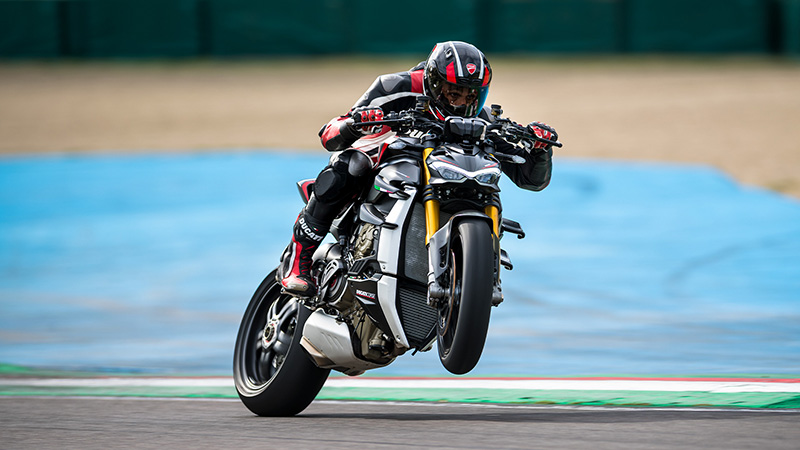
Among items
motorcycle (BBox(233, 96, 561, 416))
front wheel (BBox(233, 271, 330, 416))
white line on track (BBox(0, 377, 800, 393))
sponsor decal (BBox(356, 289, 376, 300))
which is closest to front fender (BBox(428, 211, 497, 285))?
motorcycle (BBox(233, 96, 561, 416))

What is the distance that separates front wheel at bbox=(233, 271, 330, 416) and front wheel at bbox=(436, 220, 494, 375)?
1167mm

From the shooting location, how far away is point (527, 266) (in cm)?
1263

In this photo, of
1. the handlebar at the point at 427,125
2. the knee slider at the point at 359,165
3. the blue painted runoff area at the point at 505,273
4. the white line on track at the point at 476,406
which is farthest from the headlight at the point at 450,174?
the blue painted runoff area at the point at 505,273

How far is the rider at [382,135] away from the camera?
5.52 m

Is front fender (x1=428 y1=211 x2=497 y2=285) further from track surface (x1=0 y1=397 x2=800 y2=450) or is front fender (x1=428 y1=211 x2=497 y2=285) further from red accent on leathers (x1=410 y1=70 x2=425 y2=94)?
red accent on leathers (x1=410 y1=70 x2=425 y2=94)

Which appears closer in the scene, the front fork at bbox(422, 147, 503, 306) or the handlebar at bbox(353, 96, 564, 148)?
the front fork at bbox(422, 147, 503, 306)

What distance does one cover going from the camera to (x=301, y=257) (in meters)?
6.04

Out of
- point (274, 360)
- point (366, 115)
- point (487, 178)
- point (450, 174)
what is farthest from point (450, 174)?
point (274, 360)

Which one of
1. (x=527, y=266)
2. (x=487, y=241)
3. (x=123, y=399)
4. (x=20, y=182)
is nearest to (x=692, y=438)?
(x=487, y=241)

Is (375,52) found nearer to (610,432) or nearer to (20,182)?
(20,182)

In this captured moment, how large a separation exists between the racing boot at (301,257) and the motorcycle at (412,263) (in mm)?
52

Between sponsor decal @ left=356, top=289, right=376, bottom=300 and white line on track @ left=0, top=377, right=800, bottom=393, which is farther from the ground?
sponsor decal @ left=356, top=289, right=376, bottom=300

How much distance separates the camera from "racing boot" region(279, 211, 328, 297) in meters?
5.91

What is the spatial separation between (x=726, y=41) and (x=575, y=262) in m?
19.7
